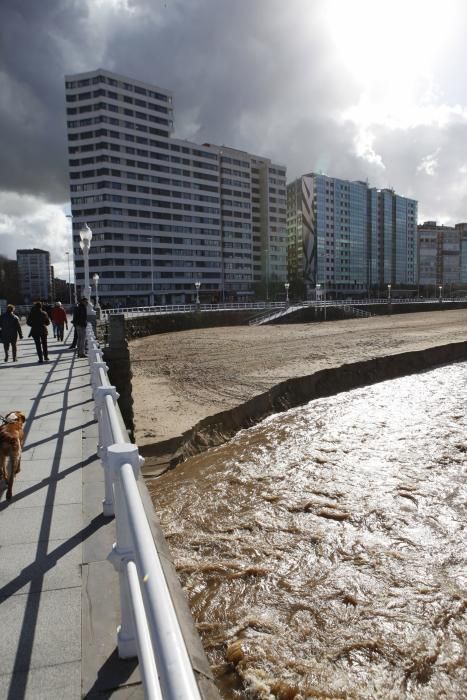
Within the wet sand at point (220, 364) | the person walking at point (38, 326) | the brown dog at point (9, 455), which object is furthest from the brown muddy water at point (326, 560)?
the person walking at point (38, 326)

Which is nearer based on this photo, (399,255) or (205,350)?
(205,350)

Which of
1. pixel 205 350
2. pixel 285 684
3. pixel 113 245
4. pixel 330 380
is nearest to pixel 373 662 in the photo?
pixel 285 684

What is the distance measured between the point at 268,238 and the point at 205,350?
275 feet

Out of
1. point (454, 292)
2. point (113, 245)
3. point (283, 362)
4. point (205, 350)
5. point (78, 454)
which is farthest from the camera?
point (454, 292)

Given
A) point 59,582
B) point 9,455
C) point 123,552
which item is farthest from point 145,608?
point 9,455

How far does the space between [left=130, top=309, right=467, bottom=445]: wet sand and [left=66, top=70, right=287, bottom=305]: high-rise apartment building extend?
4105cm

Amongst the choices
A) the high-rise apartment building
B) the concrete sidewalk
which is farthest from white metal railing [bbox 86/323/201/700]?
the high-rise apartment building

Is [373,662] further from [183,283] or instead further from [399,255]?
[399,255]

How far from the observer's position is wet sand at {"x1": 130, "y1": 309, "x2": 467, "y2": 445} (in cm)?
1362

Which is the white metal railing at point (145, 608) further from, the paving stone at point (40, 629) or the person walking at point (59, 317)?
the person walking at point (59, 317)

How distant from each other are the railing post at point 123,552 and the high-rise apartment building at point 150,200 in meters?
70.4

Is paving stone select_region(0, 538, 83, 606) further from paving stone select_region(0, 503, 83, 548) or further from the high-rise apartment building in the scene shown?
the high-rise apartment building

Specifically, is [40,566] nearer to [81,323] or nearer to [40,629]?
[40,629]

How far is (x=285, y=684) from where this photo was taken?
181 inches
